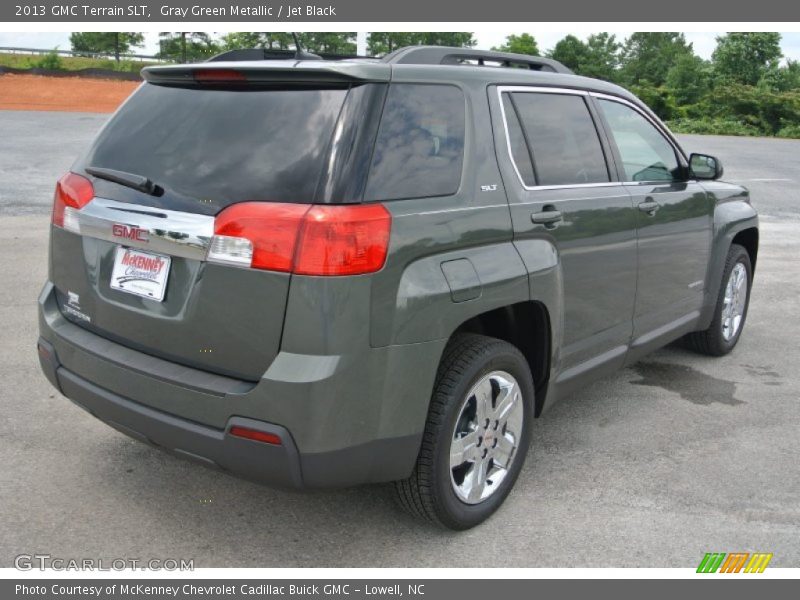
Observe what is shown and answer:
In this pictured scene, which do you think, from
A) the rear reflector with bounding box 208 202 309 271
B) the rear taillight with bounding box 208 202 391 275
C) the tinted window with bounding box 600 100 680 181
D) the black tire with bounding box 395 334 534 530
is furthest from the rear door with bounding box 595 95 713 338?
the rear reflector with bounding box 208 202 309 271

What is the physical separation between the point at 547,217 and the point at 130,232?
174cm

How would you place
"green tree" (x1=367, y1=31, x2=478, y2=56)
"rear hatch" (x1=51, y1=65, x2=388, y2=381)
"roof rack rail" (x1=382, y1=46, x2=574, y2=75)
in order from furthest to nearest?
"green tree" (x1=367, y1=31, x2=478, y2=56), "roof rack rail" (x1=382, y1=46, x2=574, y2=75), "rear hatch" (x1=51, y1=65, x2=388, y2=381)

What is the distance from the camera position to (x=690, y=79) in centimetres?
6244

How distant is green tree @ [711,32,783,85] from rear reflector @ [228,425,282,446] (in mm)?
65652

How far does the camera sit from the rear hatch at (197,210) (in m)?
2.75

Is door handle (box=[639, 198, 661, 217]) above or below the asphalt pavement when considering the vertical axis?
above

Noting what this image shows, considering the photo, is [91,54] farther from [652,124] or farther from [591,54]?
[652,124]

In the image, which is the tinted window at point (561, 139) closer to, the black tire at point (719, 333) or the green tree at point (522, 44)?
the black tire at point (719, 333)

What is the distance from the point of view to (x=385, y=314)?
276 cm

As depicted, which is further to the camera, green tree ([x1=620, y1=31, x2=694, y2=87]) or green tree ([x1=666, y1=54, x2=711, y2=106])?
green tree ([x1=620, y1=31, x2=694, y2=87])

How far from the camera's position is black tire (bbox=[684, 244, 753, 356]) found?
18.1ft

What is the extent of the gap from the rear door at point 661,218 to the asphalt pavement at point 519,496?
586mm

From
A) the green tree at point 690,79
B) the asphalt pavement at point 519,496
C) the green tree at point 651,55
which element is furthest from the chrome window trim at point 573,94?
the green tree at point 651,55

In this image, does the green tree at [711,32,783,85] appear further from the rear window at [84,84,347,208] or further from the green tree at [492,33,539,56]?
the rear window at [84,84,347,208]
